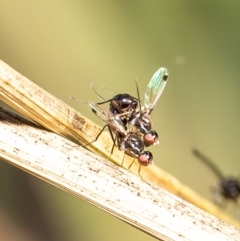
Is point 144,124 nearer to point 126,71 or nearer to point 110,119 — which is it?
point 110,119

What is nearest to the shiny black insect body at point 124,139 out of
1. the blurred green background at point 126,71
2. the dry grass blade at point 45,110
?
the dry grass blade at point 45,110

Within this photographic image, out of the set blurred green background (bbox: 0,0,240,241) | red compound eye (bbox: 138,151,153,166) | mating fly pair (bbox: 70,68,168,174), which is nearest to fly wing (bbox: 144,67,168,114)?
mating fly pair (bbox: 70,68,168,174)

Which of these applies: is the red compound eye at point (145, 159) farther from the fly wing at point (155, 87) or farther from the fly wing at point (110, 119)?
the fly wing at point (155, 87)

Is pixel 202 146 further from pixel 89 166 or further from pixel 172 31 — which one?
pixel 89 166

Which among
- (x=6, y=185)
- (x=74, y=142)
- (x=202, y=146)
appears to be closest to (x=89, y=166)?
(x=74, y=142)

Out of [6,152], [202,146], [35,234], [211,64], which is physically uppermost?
[211,64]

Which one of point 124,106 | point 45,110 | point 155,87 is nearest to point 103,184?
point 45,110

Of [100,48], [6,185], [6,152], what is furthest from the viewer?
[100,48]
